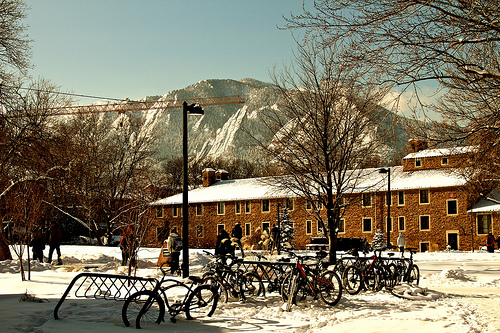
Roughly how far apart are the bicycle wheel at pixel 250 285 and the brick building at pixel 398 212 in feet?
86.0

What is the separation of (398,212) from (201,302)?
133ft

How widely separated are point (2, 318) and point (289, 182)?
11224mm

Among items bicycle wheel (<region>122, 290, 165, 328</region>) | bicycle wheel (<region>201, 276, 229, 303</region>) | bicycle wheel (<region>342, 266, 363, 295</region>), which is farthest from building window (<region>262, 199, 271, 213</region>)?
bicycle wheel (<region>122, 290, 165, 328</region>)

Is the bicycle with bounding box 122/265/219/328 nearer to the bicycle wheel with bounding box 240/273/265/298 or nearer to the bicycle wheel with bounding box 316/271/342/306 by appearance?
the bicycle wheel with bounding box 240/273/265/298

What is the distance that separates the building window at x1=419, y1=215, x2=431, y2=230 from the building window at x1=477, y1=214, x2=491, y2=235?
414 centimetres

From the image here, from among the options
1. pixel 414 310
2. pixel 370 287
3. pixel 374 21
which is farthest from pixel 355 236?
pixel 374 21

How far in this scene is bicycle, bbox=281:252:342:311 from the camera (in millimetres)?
10445

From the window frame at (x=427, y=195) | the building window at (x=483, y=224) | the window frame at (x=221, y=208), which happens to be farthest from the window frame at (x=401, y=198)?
the window frame at (x=221, y=208)

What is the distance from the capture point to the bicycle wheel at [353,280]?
12664 mm

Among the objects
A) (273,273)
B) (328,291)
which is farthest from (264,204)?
(328,291)

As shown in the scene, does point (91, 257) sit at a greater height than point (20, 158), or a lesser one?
lesser

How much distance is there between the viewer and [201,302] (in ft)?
33.0

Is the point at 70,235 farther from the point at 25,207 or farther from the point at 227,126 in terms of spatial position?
the point at 227,126

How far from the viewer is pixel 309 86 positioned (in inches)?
712
